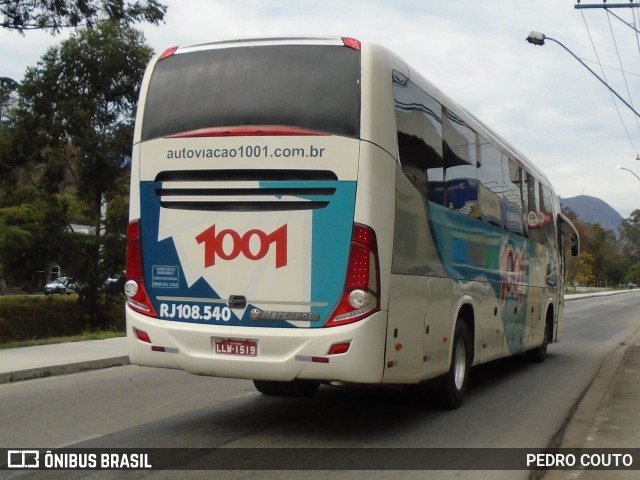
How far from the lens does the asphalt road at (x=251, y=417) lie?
24.8 feet

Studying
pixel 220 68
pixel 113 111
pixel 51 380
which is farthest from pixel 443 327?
pixel 113 111

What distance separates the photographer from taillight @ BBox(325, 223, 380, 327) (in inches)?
287

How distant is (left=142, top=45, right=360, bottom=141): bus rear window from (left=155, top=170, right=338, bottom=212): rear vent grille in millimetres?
438

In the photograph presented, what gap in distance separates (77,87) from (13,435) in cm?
2382

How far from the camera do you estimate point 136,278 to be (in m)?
8.11

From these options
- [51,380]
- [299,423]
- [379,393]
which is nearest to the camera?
[299,423]

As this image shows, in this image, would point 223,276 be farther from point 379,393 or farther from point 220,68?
point 379,393

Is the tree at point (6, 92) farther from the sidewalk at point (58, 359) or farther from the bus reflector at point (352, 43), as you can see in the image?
the bus reflector at point (352, 43)

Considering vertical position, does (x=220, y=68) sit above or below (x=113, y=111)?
below

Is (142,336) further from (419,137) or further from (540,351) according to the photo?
(540,351)

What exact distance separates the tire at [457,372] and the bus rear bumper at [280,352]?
89.8 inches

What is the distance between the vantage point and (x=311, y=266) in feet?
24.4

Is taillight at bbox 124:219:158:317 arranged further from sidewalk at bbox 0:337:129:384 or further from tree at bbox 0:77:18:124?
tree at bbox 0:77:18:124

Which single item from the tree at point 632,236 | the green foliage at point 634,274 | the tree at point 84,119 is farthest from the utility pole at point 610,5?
the tree at point 632,236
